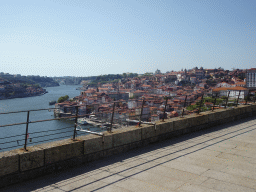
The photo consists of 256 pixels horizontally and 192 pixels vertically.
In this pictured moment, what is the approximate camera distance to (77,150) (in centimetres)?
388

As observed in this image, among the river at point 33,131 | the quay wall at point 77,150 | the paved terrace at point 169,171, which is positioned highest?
the quay wall at point 77,150

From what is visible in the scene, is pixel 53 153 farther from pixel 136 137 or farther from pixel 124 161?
pixel 136 137

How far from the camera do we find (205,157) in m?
4.30

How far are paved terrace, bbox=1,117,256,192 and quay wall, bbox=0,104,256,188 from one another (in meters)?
0.13

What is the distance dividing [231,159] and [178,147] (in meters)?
1.09

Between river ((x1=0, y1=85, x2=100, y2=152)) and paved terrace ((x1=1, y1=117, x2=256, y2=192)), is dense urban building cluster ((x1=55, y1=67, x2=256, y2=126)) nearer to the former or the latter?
paved terrace ((x1=1, y1=117, x2=256, y2=192))

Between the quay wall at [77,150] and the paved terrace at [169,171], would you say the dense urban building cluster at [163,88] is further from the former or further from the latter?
the paved terrace at [169,171]

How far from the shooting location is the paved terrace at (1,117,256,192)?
10.2 ft

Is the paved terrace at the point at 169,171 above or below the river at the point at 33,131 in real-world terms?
above

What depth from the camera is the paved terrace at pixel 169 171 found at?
3094 millimetres

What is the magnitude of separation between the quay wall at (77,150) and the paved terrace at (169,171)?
128mm

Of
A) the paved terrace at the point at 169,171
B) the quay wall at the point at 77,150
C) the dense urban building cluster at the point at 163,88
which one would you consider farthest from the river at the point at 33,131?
the dense urban building cluster at the point at 163,88

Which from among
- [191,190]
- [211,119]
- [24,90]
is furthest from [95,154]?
[24,90]

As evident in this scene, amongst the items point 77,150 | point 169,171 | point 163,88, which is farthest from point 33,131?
point 163,88
